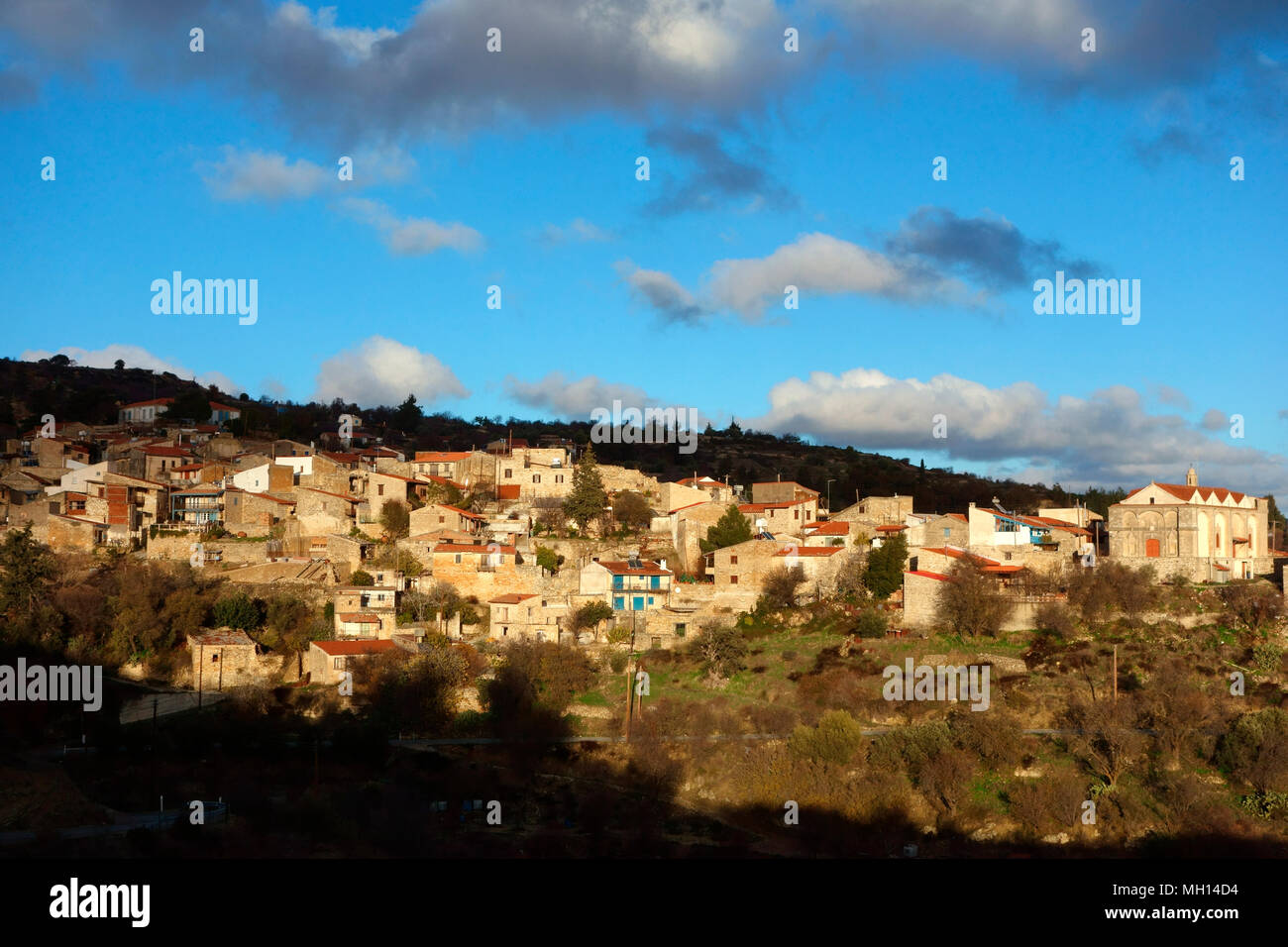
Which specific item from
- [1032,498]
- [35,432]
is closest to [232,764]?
[35,432]

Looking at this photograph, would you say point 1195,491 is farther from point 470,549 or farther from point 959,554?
point 470,549

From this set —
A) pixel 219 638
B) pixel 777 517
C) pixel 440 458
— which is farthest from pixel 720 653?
pixel 440 458

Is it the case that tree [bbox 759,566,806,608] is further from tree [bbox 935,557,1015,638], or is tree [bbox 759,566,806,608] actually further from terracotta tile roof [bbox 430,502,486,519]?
terracotta tile roof [bbox 430,502,486,519]

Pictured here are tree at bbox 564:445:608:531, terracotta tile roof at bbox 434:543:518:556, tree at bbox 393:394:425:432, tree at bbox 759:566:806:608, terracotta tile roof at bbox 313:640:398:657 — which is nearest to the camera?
terracotta tile roof at bbox 313:640:398:657

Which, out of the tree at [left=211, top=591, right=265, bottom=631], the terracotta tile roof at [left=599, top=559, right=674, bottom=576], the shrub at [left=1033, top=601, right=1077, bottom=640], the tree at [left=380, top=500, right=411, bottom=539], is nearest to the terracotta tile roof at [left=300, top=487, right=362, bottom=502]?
the tree at [left=380, top=500, right=411, bottom=539]
